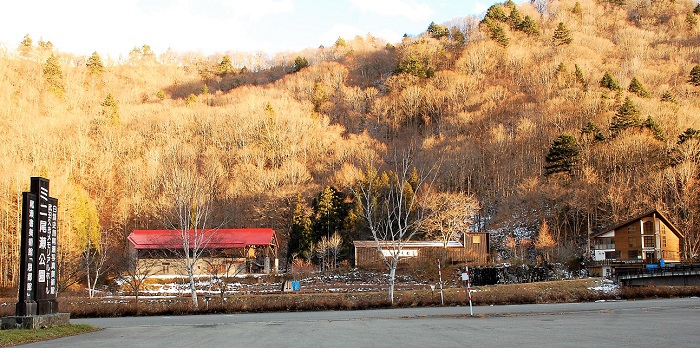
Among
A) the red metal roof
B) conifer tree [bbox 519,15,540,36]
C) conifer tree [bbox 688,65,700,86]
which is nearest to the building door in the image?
the red metal roof

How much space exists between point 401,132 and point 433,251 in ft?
181

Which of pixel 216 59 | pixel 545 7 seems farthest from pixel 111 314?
pixel 545 7

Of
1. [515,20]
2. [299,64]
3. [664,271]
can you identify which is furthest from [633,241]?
[299,64]

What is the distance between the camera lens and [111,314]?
2352cm

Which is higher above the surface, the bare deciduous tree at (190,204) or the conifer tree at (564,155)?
the conifer tree at (564,155)

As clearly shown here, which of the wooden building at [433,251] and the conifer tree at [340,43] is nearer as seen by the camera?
the wooden building at [433,251]

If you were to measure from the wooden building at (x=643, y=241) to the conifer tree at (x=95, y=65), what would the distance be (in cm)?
10908

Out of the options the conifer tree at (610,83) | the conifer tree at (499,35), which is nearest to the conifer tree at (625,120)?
the conifer tree at (610,83)

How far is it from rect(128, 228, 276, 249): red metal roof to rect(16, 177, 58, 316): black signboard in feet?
109

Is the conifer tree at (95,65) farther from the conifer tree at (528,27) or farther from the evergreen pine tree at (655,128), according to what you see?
the evergreen pine tree at (655,128)

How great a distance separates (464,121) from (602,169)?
102 ft

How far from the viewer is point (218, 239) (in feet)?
174

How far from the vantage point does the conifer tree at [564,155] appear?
62.8m

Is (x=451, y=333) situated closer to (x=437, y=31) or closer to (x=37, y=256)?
(x=37, y=256)
